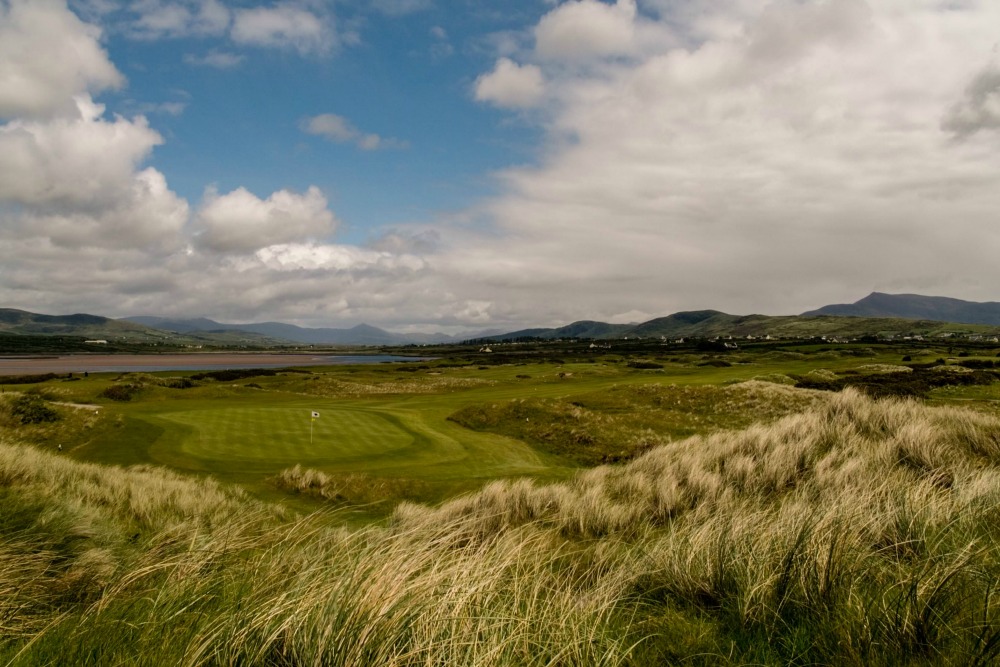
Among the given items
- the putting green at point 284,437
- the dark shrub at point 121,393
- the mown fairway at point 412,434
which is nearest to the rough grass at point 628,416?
the mown fairway at point 412,434

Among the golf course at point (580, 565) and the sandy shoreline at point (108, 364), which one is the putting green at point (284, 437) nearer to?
the golf course at point (580, 565)

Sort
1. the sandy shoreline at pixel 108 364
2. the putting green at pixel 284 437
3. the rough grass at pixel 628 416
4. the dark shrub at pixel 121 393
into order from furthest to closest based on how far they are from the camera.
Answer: the sandy shoreline at pixel 108 364, the dark shrub at pixel 121 393, the rough grass at pixel 628 416, the putting green at pixel 284 437

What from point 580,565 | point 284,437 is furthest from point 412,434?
point 580,565

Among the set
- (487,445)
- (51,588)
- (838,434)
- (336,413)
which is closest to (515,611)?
(51,588)

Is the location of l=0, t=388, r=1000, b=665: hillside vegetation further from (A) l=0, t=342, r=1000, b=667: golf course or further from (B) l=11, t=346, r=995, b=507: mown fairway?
(B) l=11, t=346, r=995, b=507: mown fairway

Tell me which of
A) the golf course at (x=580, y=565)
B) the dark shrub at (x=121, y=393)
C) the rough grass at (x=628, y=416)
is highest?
the golf course at (x=580, y=565)

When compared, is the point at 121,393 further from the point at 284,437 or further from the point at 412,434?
the point at 412,434

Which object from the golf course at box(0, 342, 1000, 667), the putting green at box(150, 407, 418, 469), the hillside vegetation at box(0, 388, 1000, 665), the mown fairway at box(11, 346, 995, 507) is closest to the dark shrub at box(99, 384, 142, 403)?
the mown fairway at box(11, 346, 995, 507)

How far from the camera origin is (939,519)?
A: 451 cm

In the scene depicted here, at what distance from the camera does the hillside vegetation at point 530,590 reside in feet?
8.98

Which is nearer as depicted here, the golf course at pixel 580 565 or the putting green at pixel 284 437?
the golf course at pixel 580 565

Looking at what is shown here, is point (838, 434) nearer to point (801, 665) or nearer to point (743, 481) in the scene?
point (743, 481)

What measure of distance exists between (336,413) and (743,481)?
27.2m

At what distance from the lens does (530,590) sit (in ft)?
13.0
